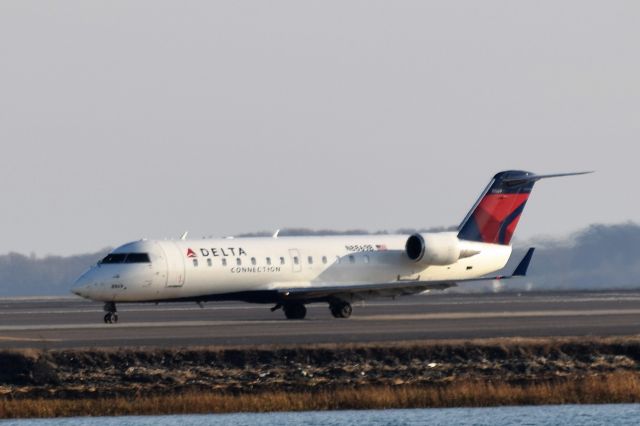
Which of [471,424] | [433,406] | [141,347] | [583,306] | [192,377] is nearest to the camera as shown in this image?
[471,424]

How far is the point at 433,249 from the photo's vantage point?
57.5 m

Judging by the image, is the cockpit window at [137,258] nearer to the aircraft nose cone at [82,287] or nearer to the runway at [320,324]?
the aircraft nose cone at [82,287]

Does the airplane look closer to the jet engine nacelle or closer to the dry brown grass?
the jet engine nacelle

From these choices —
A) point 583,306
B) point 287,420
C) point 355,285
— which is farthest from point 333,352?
point 583,306

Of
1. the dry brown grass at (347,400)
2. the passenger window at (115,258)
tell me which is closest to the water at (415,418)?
the dry brown grass at (347,400)

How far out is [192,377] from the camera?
3494 centimetres

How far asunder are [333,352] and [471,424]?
8284 mm

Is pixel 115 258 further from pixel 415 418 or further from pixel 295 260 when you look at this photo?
pixel 415 418

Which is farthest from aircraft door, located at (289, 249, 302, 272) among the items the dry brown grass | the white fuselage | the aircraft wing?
the dry brown grass

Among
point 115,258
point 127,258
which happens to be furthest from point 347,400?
point 115,258

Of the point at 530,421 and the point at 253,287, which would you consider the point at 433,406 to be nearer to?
the point at 530,421

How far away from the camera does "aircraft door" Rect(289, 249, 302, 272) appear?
184ft

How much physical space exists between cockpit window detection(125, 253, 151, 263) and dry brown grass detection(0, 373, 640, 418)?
2126 cm

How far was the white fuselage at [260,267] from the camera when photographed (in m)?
53.1
